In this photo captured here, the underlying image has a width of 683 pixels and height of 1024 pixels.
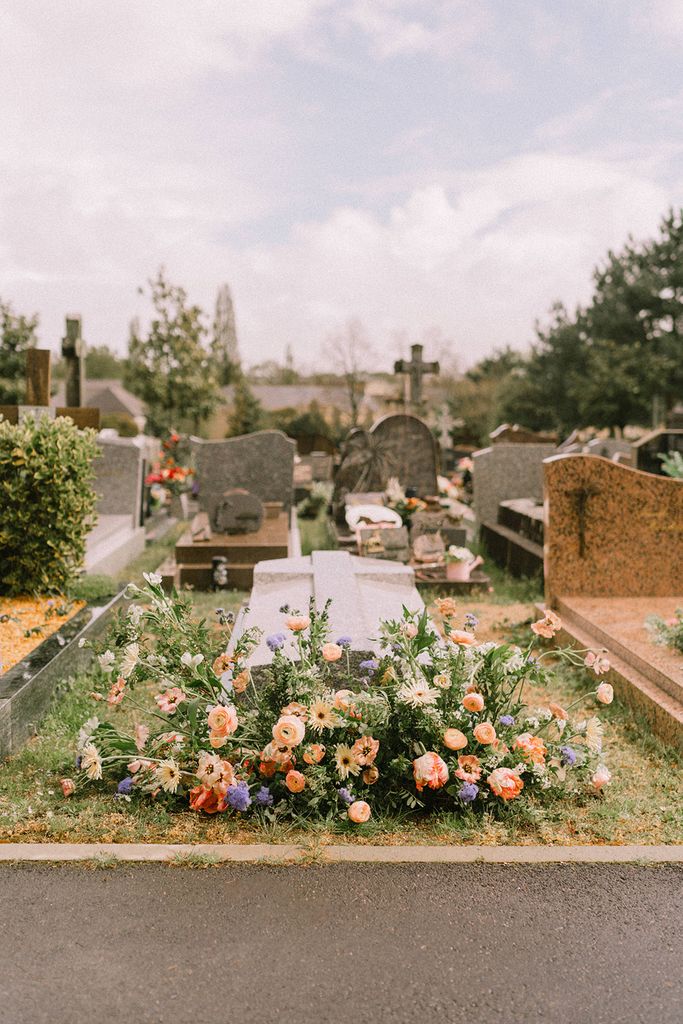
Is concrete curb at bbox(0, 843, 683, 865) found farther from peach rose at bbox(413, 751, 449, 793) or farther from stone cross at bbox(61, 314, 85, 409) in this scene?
stone cross at bbox(61, 314, 85, 409)

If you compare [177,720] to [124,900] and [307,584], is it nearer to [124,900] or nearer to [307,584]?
[124,900]

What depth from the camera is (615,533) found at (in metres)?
6.23

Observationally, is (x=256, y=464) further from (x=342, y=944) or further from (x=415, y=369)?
(x=342, y=944)

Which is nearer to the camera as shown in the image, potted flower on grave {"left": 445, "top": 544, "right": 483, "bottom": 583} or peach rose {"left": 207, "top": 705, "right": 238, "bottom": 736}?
peach rose {"left": 207, "top": 705, "right": 238, "bottom": 736}

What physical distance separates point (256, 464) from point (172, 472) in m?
3.45

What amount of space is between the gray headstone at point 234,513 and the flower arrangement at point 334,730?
480 cm

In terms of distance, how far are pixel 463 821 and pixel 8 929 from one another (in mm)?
1652

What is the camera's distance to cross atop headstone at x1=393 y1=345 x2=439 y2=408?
44.1 ft

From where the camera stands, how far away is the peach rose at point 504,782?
3160 mm

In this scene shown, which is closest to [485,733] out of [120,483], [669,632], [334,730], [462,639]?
[462,639]

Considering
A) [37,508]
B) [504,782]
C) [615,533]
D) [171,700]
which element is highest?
[37,508]

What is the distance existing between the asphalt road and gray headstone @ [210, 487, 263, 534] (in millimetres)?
5651

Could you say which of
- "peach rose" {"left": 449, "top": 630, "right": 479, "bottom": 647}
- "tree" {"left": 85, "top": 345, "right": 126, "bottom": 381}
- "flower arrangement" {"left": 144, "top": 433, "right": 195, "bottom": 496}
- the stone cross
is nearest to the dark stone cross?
"peach rose" {"left": 449, "top": 630, "right": 479, "bottom": 647}

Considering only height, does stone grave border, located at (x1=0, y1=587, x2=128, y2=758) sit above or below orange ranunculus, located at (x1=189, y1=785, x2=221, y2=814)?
above
